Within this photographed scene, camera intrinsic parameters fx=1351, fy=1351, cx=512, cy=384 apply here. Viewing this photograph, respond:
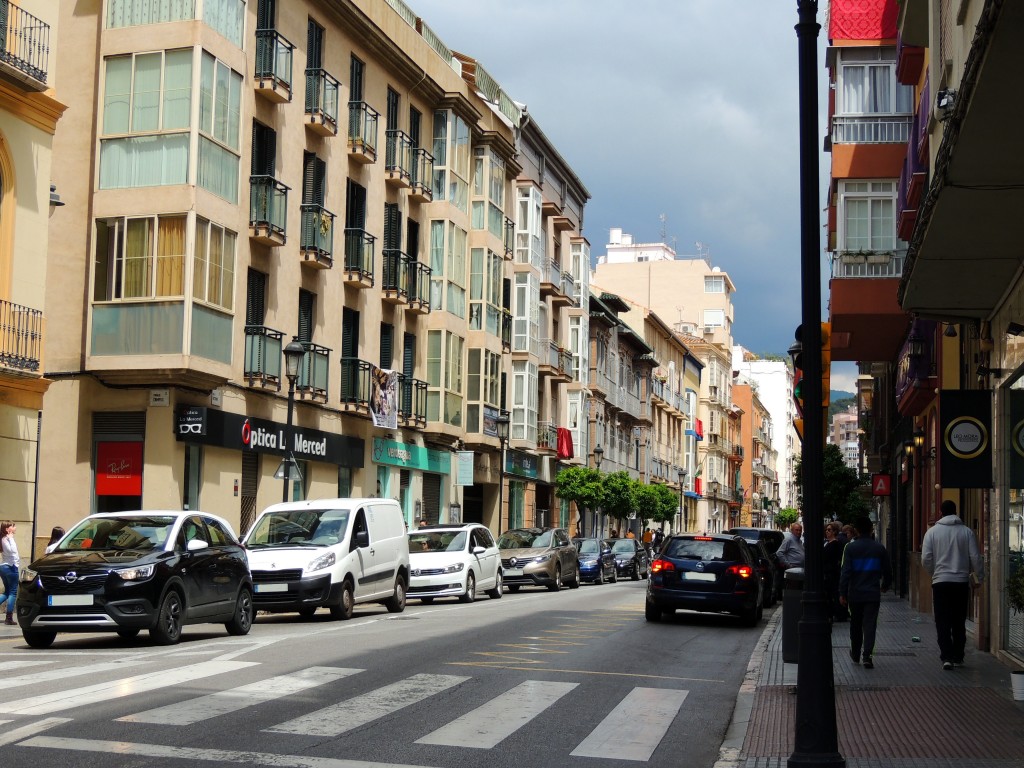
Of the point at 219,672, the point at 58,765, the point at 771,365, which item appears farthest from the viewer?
the point at 771,365

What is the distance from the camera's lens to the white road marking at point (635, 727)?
31.9 ft

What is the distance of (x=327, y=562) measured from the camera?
21.1m

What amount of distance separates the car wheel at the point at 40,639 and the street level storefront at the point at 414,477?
762 inches

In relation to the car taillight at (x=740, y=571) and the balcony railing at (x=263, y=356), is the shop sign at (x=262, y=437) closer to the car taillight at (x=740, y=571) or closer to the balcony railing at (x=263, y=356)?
the balcony railing at (x=263, y=356)

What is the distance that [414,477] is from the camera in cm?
4025

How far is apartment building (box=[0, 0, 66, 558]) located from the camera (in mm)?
22734

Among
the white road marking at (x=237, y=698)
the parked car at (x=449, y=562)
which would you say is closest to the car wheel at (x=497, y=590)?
the parked car at (x=449, y=562)

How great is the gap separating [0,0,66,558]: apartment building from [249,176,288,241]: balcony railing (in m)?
6.20

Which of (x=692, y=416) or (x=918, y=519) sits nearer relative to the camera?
(x=918, y=519)

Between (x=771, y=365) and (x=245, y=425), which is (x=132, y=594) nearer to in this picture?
(x=245, y=425)

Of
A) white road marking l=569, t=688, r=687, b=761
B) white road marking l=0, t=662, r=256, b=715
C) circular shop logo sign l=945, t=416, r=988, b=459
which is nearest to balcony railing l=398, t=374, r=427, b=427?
circular shop logo sign l=945, t=416, r=988, b=459

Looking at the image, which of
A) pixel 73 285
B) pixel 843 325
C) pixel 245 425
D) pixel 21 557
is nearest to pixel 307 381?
pixel 245 425

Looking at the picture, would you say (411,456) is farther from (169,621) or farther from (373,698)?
(373,698)

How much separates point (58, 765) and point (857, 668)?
9.99 metres
